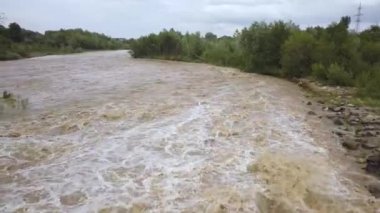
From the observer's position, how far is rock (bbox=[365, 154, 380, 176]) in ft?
29.3

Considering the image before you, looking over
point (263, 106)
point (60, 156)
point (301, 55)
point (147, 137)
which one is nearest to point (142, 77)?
point (301, 55)

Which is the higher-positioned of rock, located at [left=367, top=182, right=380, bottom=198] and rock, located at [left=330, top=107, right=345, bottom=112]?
rock, located at [left=330, top=107, right=345, bottom=112]

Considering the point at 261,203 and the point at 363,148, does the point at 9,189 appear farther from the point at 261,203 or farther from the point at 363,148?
the point at 363,148

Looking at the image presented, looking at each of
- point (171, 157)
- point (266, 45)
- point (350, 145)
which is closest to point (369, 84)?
point (350, 145)

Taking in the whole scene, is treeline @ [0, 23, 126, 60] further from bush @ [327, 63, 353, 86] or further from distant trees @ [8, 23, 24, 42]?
bush @ [327, 63, 353, 86]

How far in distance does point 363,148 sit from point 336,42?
15.1m

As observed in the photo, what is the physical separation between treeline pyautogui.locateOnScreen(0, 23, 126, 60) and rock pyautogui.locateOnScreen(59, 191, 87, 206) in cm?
3783

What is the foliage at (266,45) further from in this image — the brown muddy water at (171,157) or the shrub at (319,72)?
the brown muddy water at (171,157)

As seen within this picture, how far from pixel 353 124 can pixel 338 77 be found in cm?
832

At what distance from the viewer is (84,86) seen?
20.5m

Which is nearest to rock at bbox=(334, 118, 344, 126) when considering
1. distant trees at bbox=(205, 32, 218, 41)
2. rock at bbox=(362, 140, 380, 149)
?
rock at bbox=(362, 140, 380, 149)

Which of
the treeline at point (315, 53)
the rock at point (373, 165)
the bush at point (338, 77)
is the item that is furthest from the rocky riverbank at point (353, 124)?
A: the treeline at point (315, 53)

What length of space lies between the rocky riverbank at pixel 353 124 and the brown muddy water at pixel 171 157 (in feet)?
1.15

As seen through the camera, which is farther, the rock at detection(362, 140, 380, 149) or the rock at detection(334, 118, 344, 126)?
the rock at detection(334, 118, 344, 126)
